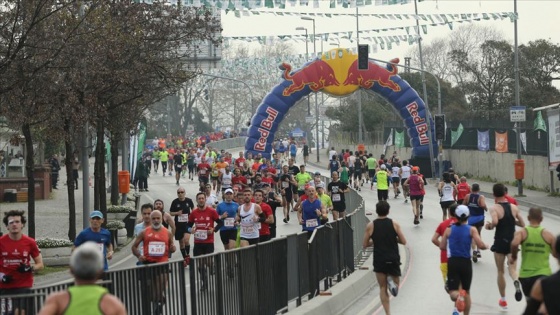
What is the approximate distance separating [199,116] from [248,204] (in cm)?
11480

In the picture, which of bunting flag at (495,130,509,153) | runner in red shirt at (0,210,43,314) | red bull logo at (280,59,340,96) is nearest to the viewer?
runner in red shirt at (0,210,43,314)

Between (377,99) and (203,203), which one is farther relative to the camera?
(377,99)

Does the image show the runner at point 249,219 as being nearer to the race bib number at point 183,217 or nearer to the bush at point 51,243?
the race bib number at point 183,217

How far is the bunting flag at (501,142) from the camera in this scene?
50.1 m

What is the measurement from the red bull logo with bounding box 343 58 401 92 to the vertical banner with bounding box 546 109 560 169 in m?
11.4

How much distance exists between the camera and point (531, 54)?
69.6 m

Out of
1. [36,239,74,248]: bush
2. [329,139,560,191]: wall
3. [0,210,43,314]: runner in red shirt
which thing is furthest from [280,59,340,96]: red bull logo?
[0,210,43,314]: runner in red shirt

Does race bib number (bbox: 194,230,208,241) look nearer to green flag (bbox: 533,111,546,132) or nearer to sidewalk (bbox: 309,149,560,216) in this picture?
sidewalk (bbox: 309,149,560,216)

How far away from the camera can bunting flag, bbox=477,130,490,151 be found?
174 feet

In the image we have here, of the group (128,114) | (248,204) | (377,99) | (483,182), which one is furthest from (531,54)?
(248,204)

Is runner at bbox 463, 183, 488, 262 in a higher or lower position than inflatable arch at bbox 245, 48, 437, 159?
lower

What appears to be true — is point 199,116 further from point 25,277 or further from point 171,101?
point 25,277

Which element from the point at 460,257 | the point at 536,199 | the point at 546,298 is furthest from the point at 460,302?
the point at 536,199

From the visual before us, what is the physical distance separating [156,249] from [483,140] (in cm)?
4026
